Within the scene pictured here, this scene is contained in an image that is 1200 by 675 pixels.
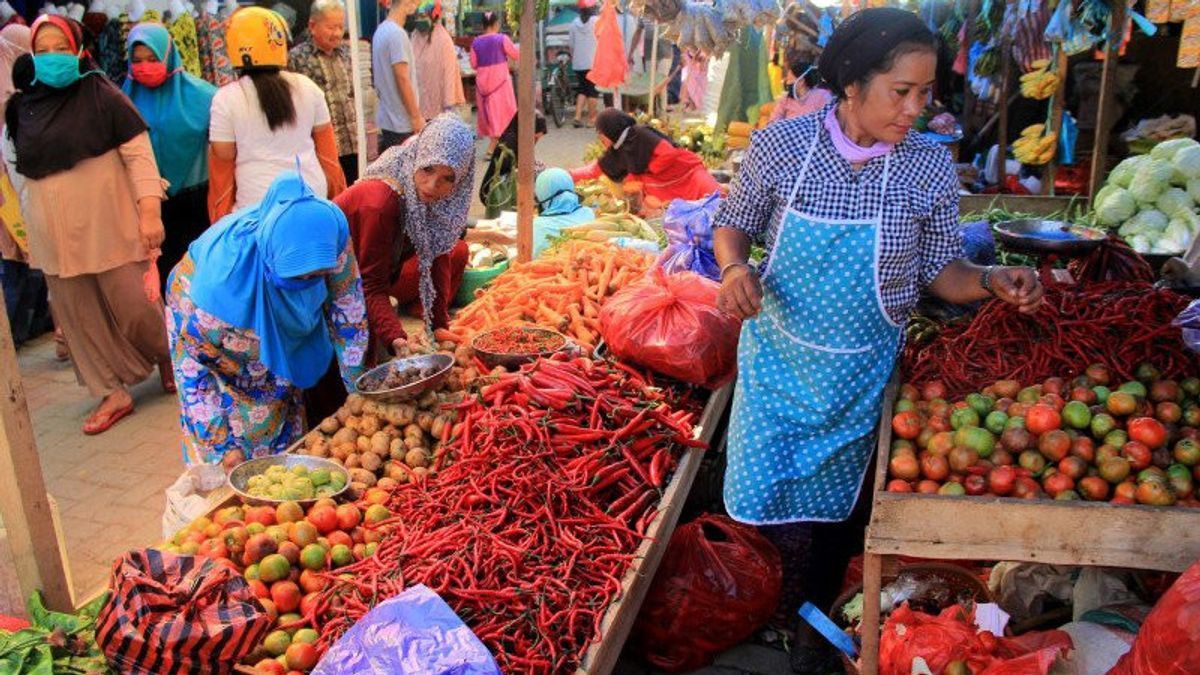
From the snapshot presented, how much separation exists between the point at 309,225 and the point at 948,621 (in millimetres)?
2330

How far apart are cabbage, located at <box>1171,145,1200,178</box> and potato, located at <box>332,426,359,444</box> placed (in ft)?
14.2

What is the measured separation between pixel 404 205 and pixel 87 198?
1886 mm

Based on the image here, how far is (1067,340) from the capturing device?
107 inches

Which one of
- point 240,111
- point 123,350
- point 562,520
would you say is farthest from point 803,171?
point 123,350

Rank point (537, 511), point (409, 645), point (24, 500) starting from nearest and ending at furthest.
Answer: point (409, 645) → point (24, 500) → point (537, 511)

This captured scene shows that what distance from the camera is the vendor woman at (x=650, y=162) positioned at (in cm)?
670

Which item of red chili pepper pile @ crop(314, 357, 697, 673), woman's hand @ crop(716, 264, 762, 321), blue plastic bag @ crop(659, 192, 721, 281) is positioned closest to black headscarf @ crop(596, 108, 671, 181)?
blue plastic bag @ crop(659, 192, 721, 281)

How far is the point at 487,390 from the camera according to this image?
3.40 meters

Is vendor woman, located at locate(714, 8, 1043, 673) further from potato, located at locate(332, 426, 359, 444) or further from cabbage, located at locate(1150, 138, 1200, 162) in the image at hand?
cabbage, located at locate(1150, 138, 1200, 162)

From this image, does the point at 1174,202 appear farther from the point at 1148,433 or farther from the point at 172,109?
the point at 172,109

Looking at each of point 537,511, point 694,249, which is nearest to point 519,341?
point 694,249

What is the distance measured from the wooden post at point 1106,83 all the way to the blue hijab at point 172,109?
5293mm

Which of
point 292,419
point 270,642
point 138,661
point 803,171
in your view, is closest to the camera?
point 138,661

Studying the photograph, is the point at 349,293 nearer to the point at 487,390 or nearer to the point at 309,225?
the point at 309,225
